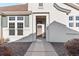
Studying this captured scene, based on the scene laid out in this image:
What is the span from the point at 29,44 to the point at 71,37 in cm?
140

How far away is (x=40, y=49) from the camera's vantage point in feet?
18.9

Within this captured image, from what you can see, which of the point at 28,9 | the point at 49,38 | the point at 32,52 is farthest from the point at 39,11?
the point at 32,52

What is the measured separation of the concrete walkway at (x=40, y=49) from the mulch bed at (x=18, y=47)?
180mm

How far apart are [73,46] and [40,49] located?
49.6 inches

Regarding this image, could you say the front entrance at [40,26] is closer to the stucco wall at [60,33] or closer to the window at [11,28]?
the stucco wall at [60,33]

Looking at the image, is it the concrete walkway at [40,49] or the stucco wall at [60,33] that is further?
the concrete walkway at [40,49]

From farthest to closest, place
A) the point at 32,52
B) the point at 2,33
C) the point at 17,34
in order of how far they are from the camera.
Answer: the point at 32,52 → the point at 17,34 → the point at 2,33

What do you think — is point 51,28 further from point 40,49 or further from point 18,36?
point 18,36

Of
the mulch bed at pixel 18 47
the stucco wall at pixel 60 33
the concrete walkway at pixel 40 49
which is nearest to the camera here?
the mulch bed at pixel 18 47

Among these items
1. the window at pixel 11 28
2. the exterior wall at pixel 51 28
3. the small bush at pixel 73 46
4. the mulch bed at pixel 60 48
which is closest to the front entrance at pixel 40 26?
the exterior wall at pixel 51 28

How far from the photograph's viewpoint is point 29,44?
5.41 m

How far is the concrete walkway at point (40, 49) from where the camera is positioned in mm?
5562

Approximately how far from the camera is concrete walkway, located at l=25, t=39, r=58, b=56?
18.2 feet

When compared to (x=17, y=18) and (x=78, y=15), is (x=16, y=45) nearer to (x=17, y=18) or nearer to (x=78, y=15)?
(x=17, y=18)
